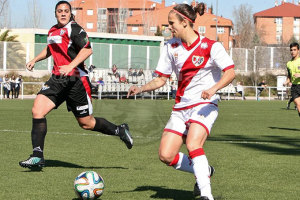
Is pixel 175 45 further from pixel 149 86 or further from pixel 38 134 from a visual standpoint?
pixel 38 134

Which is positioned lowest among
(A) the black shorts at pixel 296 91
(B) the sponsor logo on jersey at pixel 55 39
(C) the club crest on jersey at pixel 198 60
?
(A) the black shorts at pixel 296 91

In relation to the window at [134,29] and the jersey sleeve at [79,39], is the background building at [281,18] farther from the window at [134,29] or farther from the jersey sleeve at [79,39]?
the jersey sleeve at [79,39]

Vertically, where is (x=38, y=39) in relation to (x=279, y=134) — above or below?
above

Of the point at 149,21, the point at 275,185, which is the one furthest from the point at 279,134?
the point at 149,21

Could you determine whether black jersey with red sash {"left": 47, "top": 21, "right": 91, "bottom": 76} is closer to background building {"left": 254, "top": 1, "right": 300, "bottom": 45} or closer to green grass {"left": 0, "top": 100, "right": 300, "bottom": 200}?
green grass {"left": 0, "top": 100, "right": 300, "bottom": 200}

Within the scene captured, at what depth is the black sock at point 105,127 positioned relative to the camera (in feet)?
29.5

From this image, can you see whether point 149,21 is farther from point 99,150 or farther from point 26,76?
point 99,150

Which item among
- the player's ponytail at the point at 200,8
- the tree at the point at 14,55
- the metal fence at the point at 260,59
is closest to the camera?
the player's ponytail at the point at 200,8

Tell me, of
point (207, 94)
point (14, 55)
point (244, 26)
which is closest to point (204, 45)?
point (207, 94)

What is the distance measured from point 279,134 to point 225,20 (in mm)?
123431

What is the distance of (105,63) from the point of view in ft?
166

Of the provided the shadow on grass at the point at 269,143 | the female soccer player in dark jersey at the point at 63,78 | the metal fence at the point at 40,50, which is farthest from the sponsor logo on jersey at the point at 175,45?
the metal fence at the point at 40,50

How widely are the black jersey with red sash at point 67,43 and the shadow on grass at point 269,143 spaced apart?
4366mm

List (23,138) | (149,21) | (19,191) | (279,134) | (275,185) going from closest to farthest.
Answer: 1. (19,191)
2. (275,185)
3. (23,138)
4. (279,134)
5. (149,21)
